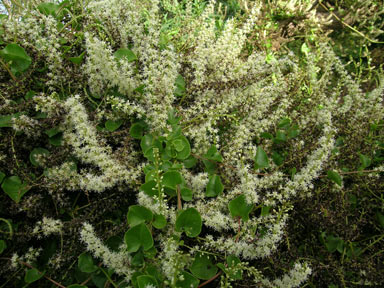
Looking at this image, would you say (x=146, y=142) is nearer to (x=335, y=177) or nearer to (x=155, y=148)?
(x=155, y=148)

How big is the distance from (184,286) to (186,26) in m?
1.06

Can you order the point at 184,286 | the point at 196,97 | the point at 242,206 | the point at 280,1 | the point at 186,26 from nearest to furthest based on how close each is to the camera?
the point at 184,286
the point at 242,206
the point at 196,97
the point at 186,26
the point at 280,1

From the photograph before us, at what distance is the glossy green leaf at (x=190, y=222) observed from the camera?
2.40ft

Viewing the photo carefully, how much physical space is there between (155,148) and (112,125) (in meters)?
0.27

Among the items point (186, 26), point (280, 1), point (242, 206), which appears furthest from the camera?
point (280, 1)

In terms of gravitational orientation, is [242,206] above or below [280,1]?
below

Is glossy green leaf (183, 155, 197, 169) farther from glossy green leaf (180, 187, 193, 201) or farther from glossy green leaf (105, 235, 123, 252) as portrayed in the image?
glossy green leaf (105, 235, 123, 252)

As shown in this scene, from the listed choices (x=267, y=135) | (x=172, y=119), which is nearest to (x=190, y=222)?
(x=172, y=119)

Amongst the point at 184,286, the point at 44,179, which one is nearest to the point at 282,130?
the point at 184,286

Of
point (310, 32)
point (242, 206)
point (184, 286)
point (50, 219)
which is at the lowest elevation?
point (50, 219)

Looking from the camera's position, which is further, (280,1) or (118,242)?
(280,1)

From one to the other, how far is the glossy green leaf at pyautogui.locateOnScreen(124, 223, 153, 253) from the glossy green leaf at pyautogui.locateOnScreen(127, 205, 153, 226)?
0.09 ft

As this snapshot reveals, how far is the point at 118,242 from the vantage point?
2.63 ft

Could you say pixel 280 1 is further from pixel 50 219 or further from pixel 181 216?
pixel 50 219
